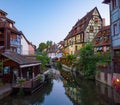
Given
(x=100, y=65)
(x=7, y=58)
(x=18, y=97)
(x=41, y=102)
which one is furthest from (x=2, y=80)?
(x=100, y=65)

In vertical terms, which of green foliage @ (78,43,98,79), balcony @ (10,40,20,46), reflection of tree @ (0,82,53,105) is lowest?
reflection of tree @ (0,82,53,105)

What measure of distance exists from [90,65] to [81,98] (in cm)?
1277

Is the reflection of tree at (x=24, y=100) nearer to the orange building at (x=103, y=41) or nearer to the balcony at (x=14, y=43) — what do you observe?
the balcony at (x=14, y=43)

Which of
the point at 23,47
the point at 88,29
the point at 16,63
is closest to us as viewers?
the point at 16,63

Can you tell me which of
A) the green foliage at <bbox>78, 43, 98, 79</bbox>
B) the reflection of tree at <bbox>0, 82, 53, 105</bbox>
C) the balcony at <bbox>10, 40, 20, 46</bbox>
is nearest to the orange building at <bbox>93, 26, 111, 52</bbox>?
the green foliage at <bbox>78, 43, 98, 79</bbox>

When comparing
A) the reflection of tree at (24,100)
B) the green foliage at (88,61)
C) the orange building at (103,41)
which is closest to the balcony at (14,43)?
the green foliage at (88,61)

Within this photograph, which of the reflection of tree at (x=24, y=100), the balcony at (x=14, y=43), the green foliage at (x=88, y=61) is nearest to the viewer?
the reflection of tree at (x=24, y=100)

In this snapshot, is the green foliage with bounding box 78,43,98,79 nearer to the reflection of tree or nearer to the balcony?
the balcony

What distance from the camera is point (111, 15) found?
24.5 metres

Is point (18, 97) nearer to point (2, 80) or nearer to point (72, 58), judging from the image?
point (2, 80)

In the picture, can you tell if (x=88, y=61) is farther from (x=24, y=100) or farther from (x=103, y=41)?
(x=24, y=100)

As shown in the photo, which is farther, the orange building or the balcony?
the orange building

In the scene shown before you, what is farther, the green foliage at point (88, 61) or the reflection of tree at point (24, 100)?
the green foliage at point (88, 61)

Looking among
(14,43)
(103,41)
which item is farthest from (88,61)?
(14,43)
